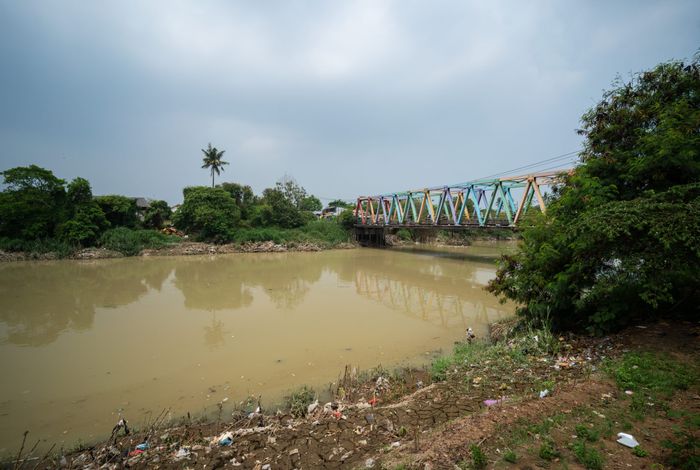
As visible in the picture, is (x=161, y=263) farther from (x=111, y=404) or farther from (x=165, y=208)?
(x=111, y=404)

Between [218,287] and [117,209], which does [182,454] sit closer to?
[218,287]

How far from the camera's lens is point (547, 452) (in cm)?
238

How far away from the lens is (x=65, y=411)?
15.5ft

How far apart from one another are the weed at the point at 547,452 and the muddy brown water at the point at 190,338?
3.59 metres

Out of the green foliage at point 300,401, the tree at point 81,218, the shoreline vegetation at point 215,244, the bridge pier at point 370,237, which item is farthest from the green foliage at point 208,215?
the green foliage at point 300,401

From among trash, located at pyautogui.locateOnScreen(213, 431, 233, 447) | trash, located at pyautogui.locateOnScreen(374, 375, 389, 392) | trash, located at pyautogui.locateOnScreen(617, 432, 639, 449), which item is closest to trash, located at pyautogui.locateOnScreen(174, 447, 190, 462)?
trash, located at pyautogui.locateOnScreen(213, 431, 233, 447)

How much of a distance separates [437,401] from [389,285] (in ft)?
36.5

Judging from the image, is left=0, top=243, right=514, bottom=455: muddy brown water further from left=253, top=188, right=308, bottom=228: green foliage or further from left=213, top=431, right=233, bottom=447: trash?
left=253, top=188, right=308, bottom=228: green foliage

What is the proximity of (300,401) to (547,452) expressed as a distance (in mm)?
3149

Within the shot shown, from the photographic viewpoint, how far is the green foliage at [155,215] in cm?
3231

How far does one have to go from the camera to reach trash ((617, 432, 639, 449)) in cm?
247

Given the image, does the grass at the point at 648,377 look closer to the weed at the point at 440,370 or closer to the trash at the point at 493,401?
the trash at the point at 493,401

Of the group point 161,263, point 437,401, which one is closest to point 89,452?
point 437,401

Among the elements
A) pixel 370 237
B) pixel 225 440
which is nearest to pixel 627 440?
pixel 225 440
